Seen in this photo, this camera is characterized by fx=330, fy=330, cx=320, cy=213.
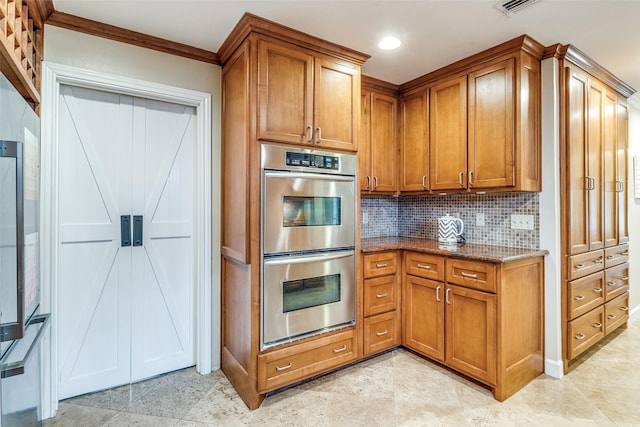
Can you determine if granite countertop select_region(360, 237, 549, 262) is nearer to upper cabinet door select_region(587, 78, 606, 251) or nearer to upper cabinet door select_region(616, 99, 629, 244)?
upper cabinet door select_region(587, 78, 606, 251)

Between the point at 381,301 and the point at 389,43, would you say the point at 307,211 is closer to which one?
the point at 381,301

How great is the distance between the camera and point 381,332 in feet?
9.07

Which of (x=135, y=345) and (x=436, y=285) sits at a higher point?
(x=436, y=285)

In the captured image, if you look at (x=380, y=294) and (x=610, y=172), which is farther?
(x=610, y=172)

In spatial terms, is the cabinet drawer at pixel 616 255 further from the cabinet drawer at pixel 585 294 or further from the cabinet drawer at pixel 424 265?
the cabinet drawer at pixel 424 265

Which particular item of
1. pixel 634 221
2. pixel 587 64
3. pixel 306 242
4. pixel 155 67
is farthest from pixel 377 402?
pixel 634 221

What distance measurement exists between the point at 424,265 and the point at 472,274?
0.42m

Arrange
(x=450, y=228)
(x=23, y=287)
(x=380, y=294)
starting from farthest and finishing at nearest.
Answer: (x=450, y=228) → (x=380, y=294) → (x=23, y=287)

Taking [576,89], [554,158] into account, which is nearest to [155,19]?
[554,158]

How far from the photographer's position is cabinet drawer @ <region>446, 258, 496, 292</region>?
223 centimetres

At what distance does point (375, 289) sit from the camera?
2727 millimetres

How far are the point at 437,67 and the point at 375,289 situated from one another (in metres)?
1.96

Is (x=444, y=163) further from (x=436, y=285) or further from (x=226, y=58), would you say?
(x=226, y=58)

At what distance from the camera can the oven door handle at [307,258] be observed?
2150 mm
